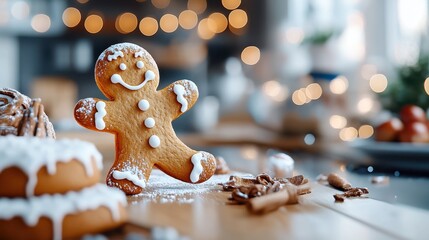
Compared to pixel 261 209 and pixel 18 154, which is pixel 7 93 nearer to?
pixel 18 154

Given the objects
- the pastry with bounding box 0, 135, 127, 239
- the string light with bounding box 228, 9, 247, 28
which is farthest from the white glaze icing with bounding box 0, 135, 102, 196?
the string light with bounding box 228, 9, 247, 28

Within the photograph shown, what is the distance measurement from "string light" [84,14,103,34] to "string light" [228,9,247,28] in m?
1.17

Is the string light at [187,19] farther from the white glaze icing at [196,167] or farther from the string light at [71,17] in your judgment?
the white glaze icing at [196,167]

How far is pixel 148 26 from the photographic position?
4047 mm

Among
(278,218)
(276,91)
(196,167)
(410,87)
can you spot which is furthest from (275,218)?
(276,91)

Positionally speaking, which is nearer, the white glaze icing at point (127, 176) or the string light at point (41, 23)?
the white glaze icing at point (127, 176)

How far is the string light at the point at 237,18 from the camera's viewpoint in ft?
14.7

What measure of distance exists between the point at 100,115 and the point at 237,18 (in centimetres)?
378

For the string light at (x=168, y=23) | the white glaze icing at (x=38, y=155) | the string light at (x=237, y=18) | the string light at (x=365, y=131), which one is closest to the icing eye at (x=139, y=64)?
the white glaze icing at (x=38, y=155)

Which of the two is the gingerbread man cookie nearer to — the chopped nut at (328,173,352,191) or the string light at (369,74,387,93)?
the chopped nut at (328,173,352,191)

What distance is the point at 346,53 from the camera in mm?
3281

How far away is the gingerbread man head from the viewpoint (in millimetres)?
893

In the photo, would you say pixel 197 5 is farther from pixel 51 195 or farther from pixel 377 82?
pixel 51 195

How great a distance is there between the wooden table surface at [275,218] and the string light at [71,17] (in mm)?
3174
